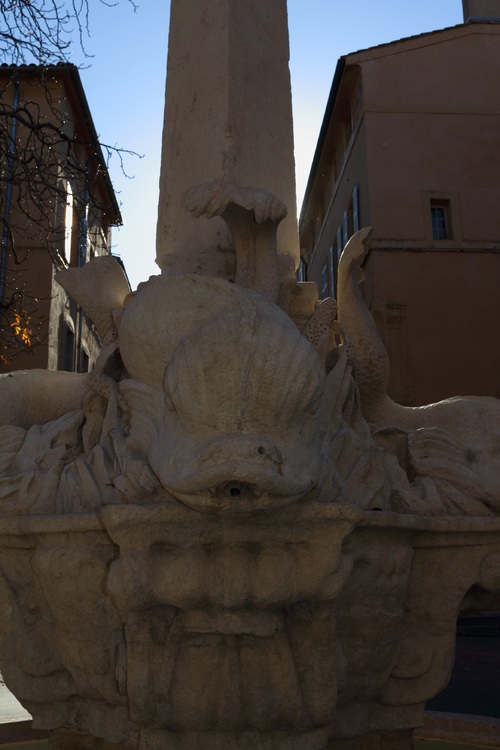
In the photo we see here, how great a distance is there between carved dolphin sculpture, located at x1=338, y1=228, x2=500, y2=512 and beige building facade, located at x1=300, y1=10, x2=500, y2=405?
12294 mm

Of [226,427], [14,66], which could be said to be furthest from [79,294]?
[14,66]

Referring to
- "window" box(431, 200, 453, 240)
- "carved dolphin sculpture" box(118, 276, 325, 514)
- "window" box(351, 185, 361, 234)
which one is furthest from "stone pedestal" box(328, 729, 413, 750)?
"window" box(351, 185, 361, 234)

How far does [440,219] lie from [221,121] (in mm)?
14330

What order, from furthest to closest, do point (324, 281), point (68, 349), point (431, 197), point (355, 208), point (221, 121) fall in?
point (324, 281), point (355, 208), point (431, 197), point (68, 349), point (221, 121)

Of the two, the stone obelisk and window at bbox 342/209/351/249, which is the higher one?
window at bbox 342/209/351/249

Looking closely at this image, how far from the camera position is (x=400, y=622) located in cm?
230

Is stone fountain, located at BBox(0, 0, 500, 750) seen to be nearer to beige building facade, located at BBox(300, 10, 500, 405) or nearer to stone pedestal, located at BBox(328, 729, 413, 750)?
stone pedestal, located at BBox(328, 729, 413, 750)

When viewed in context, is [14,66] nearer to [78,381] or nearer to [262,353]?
[78,381]

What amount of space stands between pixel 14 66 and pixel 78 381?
2.92m

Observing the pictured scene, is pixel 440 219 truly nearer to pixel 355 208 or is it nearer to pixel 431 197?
pixel 431 197

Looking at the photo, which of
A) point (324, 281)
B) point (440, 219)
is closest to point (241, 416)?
point (440, 219)

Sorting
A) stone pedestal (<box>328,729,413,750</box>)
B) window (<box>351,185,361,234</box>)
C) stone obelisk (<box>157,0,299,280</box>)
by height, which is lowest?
stone pedestal (<box>328,729,413,750</box>)

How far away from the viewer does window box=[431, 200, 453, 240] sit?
1662 centimetres

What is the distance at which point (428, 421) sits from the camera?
278 cm
